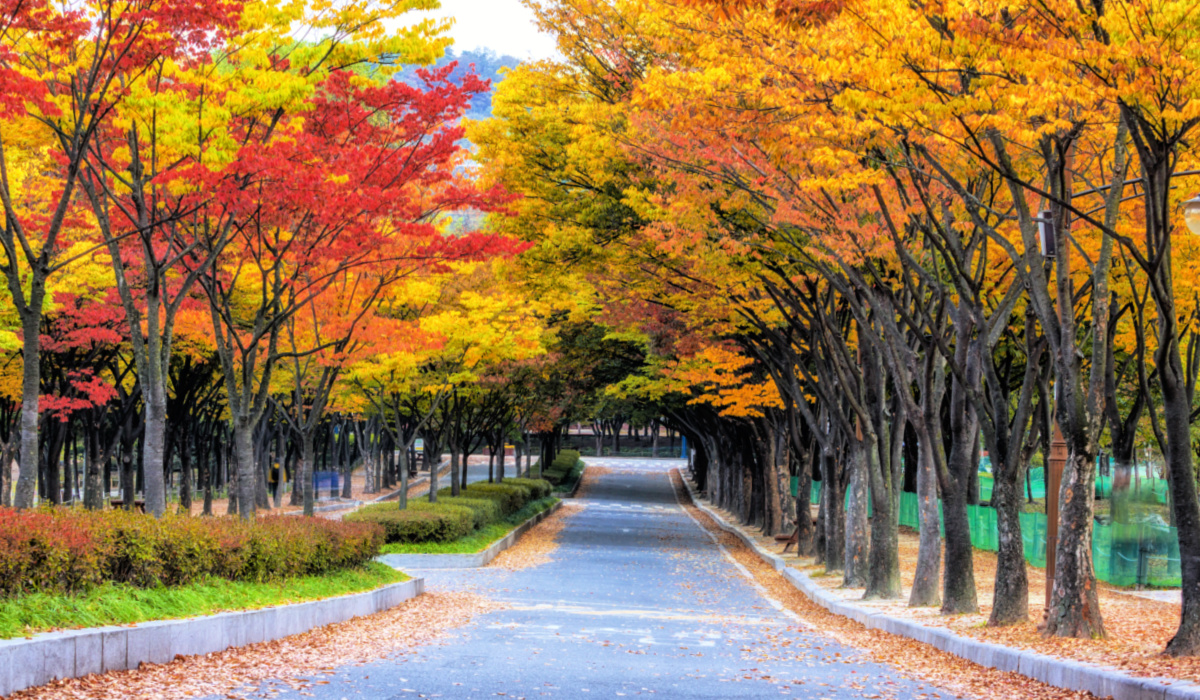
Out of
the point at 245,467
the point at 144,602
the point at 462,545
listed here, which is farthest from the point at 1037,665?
the point at 462,545

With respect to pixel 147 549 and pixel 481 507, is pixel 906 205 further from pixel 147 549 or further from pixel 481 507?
pixel 481 507

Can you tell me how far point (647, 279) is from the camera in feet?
66.2

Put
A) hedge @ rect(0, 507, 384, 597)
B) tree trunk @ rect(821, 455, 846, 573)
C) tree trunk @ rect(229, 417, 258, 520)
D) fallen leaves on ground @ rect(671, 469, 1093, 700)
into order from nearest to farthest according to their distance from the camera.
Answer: hedge @ rect(0, 507, 384, 597)
fallen leaves on ground @ rect(671, 469, 1093, 700)
tree trunk @ rect(229, 417, 258, 520)
tree trunk @ rect(821, 455, 846, 573)

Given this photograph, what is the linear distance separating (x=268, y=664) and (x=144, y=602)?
3.69ft

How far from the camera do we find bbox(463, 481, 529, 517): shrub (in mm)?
34000

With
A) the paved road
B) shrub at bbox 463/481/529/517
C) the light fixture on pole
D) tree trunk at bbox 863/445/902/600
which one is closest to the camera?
the paved road

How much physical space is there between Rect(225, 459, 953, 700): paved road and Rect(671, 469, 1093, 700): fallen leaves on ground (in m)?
0.35

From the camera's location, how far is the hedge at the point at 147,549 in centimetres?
791

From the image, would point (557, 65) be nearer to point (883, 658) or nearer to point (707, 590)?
point (707, 590)

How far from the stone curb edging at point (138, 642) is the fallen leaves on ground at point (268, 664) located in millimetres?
71

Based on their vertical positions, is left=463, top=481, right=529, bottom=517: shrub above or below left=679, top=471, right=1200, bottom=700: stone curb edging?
below

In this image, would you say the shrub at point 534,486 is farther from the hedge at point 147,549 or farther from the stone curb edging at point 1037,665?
the hedge at point 147,549

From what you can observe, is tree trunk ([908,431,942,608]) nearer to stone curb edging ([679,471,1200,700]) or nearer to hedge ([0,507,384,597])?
stone curb edging ([679,471,1200,700])

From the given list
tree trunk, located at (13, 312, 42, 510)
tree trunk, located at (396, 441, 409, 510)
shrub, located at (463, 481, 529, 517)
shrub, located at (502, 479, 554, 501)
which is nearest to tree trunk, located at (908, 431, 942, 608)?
tree trunk, located at (13, 312, 42, 510)
